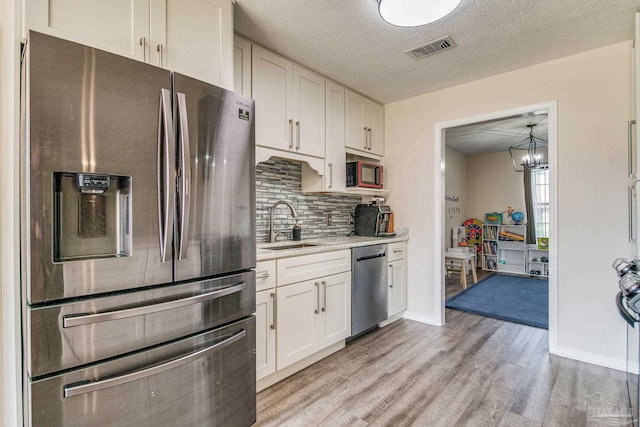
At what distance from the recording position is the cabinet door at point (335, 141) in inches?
114

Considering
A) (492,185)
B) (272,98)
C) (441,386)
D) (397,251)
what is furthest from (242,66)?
(492,185)

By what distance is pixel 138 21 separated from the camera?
1.46 meters

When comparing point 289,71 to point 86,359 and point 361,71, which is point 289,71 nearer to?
point 361,71

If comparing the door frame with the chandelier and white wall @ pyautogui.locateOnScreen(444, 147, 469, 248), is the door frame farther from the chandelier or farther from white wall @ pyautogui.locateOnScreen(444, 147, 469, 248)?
white wall @ pyautogui.locateOnScreen(444, 147, 469, 248)

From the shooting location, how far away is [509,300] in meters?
4.13

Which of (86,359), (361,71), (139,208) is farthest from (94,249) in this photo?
(361,71)

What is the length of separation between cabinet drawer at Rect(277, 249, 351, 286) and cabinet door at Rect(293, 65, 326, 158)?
89cm

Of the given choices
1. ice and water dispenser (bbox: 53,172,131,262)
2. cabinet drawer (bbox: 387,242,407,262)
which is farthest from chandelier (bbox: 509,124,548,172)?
ice and water dispenser (bbox: 53,172,131,262)

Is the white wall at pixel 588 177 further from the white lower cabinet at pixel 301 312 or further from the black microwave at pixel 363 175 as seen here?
the white lower cabinet at pixel 301 312

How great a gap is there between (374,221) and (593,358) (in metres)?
2.07

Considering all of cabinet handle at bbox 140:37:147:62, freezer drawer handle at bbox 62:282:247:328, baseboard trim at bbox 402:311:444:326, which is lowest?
baseboard trim at bbox 402:311:444:326

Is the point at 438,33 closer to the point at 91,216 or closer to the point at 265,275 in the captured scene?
the point at 265,275

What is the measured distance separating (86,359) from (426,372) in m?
2.07

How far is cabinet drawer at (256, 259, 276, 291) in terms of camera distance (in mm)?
1945
